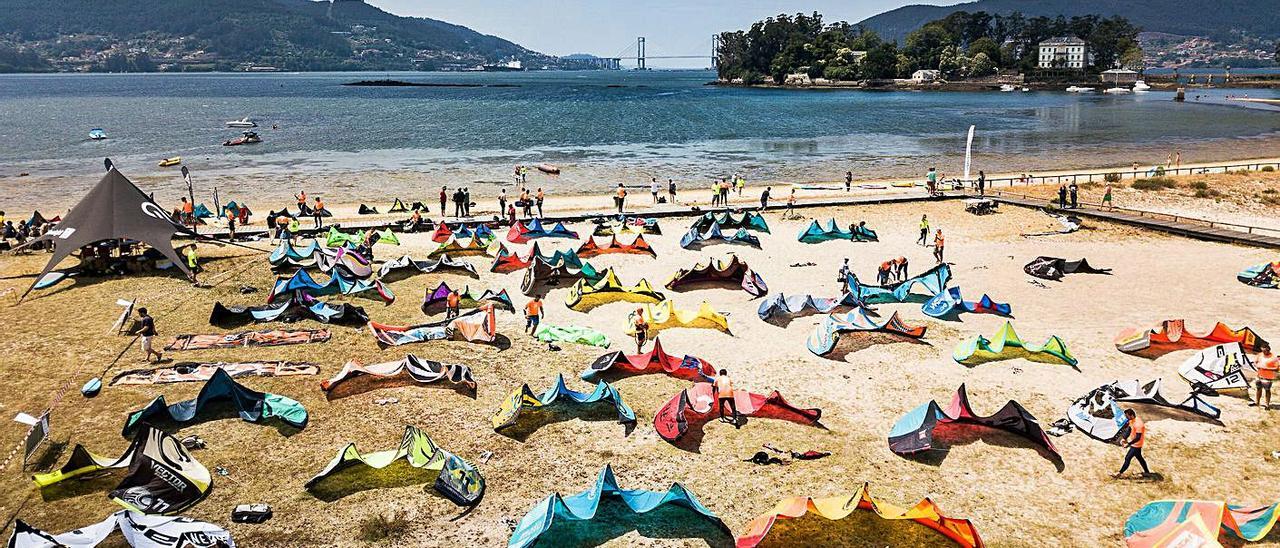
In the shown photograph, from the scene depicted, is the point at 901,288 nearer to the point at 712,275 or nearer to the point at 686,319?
the point at 712,275

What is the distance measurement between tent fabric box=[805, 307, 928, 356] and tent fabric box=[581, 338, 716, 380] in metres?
2.72

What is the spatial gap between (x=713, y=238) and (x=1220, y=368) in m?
15.3

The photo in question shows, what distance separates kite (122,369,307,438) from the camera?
13249mm

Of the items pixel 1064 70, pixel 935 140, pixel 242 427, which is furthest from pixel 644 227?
pixel 1064 70

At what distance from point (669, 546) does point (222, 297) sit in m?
15.2

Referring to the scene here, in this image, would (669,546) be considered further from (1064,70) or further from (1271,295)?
(1064,70)

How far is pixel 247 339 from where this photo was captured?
17375 mm

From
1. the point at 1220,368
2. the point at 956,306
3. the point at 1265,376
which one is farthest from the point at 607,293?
the point at 1265,376

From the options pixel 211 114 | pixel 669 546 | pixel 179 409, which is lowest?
pixel 669 546

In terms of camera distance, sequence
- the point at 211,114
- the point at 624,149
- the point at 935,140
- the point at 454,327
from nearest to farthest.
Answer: the point at 454,327, the point at 624,149, the point at 935,140, the point at 211,114

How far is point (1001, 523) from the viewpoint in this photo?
1076cm

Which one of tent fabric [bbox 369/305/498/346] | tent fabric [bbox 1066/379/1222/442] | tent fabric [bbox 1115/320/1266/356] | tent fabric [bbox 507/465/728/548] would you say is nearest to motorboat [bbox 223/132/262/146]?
tent fabric [bbox 369/305/498/346]

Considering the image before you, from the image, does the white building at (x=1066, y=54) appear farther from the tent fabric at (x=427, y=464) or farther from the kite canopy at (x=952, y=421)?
the tent fabric at (x=427, y=464)

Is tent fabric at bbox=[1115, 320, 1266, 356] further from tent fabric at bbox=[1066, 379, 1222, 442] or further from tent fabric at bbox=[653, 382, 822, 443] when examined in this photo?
tent fabric at bbox=[653, 382, 822, 443]
